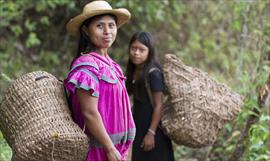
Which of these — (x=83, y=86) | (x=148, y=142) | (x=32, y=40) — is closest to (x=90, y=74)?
(x=83, y=86)

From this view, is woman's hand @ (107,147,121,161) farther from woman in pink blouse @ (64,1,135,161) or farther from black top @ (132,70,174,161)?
black top @ (132,70,174,161)

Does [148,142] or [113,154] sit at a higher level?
[113,154]

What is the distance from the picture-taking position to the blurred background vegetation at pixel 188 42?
548cm

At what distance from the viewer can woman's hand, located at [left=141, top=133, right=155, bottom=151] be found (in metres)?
4.39

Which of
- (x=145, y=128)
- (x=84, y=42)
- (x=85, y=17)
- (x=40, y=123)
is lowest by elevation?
(x=145, y=128)

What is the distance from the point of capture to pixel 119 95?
3178mm

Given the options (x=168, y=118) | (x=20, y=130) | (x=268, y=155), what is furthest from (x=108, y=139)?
(x=268, y=155)

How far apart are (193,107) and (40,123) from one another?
174 centimetres

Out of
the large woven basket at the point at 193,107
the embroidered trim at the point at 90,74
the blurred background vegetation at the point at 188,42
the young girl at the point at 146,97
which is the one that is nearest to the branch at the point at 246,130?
the blurred background vegetation at the point at 188,42

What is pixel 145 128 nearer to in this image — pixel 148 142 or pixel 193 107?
pixel 148 142

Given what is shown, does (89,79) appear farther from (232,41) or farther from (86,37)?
(232,41)

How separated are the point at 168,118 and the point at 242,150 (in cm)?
108

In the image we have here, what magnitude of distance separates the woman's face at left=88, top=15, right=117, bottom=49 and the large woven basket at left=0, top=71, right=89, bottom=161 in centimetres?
38

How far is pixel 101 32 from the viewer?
10.5 feet
